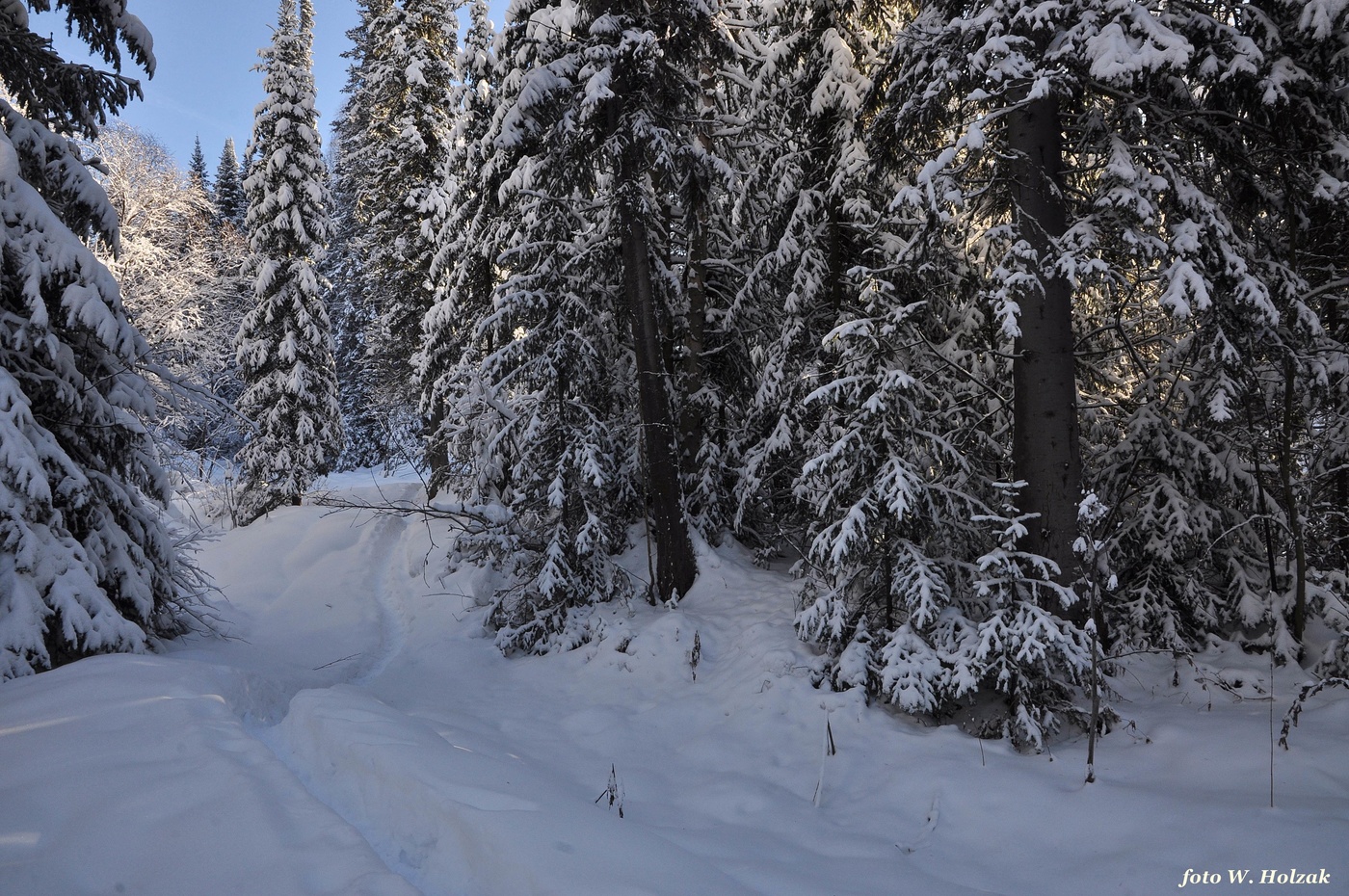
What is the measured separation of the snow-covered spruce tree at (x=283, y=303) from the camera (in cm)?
1898

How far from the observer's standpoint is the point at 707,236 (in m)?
12.0

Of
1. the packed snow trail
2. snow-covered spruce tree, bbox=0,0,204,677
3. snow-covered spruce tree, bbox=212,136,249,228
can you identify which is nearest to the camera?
the packed snow trail

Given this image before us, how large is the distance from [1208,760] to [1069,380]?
10.9 feet

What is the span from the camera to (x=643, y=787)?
19.3ft

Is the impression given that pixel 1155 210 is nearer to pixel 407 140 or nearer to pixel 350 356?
pixel 407 140

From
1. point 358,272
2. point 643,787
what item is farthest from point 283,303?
point 643,787

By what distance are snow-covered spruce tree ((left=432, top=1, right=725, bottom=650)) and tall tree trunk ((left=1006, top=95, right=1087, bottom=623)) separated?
4508 mm

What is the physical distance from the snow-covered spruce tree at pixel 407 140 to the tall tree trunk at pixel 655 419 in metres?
8.93

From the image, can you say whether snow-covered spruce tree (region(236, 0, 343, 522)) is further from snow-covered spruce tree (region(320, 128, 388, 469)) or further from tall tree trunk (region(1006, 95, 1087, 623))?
tall tree trunk (region(1006, 95, 1087, 623))

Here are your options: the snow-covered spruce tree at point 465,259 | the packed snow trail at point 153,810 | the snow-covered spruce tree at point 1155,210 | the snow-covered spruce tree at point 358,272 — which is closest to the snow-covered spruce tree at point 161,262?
the snow-covered spruce tree at point 358,272

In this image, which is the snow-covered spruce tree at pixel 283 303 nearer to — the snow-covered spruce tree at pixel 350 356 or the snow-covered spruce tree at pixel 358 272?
the snow-covered spruce tree at pixel 358 272

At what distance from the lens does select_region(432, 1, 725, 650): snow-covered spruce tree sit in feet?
30.8

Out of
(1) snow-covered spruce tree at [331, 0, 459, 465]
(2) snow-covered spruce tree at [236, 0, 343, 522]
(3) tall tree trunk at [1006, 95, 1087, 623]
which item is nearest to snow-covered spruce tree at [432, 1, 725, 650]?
(3) tall tree trunk at [1006, 95, 1087, 623]

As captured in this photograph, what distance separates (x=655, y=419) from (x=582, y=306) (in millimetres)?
2075
